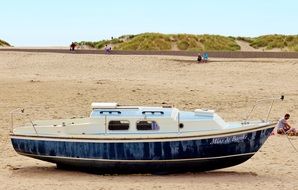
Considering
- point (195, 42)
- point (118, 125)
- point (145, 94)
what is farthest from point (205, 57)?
point (118, 125)

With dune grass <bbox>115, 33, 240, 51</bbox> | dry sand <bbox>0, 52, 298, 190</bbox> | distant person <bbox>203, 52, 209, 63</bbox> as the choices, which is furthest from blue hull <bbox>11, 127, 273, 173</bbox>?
dune grass <bbox>115, 33, 240, 51</bbox>

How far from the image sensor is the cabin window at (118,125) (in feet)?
53.5

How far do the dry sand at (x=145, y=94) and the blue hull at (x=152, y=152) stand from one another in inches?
10.5

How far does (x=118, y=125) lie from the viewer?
53.7 feet

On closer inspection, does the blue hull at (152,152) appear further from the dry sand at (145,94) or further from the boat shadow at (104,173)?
the dry sand at (145,94)

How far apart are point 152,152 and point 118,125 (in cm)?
98

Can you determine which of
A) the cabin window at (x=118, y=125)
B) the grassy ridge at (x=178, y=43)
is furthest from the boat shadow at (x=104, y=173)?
the grassy ridge at (x=178, y=43)

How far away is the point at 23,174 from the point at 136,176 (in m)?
2.77

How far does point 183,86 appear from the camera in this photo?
1314 inches

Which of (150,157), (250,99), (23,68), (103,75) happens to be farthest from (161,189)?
(23,68)

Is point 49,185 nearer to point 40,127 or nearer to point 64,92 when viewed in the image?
point 40,127

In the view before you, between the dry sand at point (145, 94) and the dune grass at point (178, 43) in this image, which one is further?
the dune grass at point (178, 43)

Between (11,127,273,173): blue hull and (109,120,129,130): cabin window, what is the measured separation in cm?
35

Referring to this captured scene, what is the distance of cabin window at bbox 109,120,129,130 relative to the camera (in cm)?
1631
